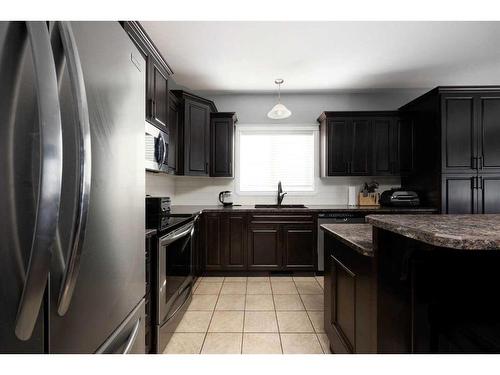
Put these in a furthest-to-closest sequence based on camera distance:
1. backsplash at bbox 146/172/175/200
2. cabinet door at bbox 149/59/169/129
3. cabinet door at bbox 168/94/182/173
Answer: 1. backsplash at bbox 146/172/175/200
2. cabinet door at bbox 168/94/182/173
3. cabinet door at bbox 149/59/169/129

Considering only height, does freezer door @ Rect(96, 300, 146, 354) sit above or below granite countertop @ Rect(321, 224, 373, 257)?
below

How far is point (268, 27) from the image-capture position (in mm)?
2205

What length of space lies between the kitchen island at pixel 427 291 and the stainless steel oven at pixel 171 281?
1265 mm

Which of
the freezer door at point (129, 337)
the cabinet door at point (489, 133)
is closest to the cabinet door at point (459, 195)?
the cabinet door at point (489, 133)

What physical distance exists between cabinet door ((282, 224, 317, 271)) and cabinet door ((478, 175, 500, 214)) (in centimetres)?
212

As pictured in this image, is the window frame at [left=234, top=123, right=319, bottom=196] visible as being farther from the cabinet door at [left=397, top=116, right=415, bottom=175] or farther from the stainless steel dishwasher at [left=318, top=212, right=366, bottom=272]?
the cabinet door at [left=397, top=116, right=415, bottom=175]

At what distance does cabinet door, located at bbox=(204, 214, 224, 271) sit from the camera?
125 inches

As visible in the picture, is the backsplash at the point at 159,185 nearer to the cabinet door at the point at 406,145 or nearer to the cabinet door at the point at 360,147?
the cabinet door at the point at 360,147

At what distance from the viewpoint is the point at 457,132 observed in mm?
2934

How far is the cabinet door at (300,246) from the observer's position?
10.4 feet

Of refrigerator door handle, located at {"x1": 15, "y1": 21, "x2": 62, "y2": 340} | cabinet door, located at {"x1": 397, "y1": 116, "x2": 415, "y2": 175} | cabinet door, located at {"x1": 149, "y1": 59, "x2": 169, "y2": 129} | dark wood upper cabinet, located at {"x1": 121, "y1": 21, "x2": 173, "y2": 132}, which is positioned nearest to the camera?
refrigerator door handle, located at {"x1": 15, "y1": 21, "x2": 62, "y2": 340}

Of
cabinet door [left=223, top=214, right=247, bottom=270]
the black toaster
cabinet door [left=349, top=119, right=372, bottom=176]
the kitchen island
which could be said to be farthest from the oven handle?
the black toaster
